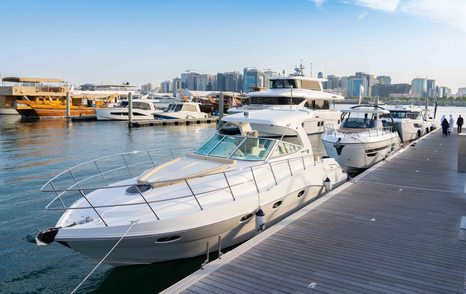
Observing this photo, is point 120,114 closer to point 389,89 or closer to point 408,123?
point 408,123

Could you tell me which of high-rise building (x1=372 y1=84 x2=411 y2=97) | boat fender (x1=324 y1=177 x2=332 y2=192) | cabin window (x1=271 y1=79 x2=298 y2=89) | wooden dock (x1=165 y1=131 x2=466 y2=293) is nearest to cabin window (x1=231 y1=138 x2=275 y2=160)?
wooden dock (x1=165 y1=131 x2=466 y2=293)

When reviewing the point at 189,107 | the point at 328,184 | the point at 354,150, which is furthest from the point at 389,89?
the point at 328,184

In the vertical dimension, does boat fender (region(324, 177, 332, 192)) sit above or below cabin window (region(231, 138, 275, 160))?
below

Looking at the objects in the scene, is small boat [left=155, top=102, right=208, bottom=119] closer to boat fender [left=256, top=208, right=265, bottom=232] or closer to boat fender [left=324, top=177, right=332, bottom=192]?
boat fender [left=324, top=177, right=332, bottom=192]

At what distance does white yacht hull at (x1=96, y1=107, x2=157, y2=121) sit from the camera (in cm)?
4819

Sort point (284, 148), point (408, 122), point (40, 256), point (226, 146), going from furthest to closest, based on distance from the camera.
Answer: point (408, 122), point (284, 148), point (226, 146), point (40, 256)

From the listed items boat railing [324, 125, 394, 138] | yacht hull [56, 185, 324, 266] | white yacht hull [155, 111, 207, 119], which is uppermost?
boat railing [324, 125, 394, 138]

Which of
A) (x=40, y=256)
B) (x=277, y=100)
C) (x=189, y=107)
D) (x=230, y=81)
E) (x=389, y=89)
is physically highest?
(x=230, y=81)

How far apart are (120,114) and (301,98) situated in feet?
82.0

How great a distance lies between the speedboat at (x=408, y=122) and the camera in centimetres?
2655

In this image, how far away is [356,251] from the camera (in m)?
6.91

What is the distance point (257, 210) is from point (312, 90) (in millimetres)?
28381

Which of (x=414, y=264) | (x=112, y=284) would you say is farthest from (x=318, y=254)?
(x=112, y=284)

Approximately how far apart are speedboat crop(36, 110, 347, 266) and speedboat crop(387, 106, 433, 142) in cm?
1705
